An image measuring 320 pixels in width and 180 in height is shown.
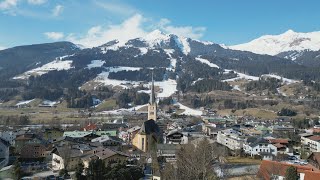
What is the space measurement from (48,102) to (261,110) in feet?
250

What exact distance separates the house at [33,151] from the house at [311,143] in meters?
35.1

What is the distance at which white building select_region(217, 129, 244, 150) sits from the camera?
58719 millimetres

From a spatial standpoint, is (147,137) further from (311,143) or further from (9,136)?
(9,136)

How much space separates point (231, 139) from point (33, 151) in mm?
27647

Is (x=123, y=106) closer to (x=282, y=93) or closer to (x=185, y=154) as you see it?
(x=282, y=93)

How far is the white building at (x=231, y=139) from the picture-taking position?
193 ft

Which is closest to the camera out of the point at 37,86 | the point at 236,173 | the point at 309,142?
the point at 236,173

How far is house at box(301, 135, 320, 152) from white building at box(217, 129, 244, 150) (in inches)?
355

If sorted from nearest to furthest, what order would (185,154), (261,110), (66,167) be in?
(185,154) < (66,167) < (261,110)

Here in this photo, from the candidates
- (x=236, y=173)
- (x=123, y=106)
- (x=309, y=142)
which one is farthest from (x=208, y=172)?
(x=123, y=106)

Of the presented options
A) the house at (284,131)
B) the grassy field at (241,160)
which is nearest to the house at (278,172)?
the grassy field at (241,160)

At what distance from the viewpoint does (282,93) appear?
150m

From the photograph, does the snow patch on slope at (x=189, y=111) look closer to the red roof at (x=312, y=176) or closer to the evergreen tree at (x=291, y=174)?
the red roof at (x=312, y=176)

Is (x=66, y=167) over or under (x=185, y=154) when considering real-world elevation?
under
